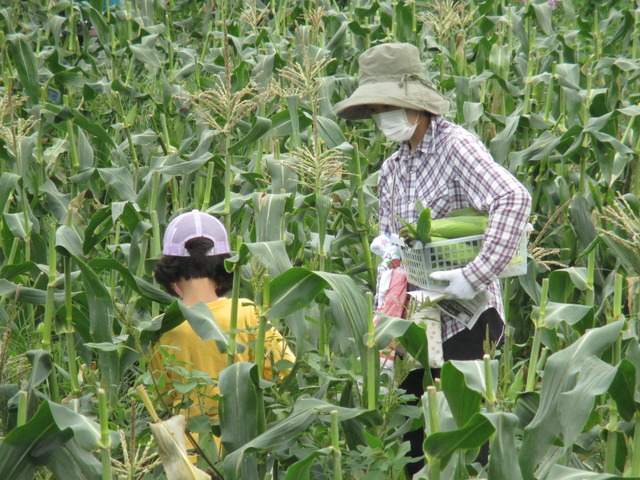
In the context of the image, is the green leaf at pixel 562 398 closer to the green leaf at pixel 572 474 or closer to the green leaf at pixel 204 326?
the green leaf at pixel 572 474

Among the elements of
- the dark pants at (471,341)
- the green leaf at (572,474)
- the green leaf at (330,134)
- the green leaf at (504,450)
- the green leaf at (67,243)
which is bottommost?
the dark pants at (471,341)

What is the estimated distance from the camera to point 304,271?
2.56 metres

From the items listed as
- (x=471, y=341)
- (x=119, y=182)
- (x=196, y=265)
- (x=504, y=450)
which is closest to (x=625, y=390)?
(x=504, y=450)

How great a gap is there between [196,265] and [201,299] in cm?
11

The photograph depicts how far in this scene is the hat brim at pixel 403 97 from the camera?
3.16 meters

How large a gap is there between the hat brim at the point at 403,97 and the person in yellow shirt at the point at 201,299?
71 centimetres

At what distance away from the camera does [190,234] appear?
2.98m

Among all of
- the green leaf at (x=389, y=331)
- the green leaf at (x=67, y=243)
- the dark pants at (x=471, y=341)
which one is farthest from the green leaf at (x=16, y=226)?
the green leaf at (x=389, y=331)

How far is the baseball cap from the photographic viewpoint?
297cm

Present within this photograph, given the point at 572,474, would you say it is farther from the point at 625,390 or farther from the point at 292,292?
the point at 292,292

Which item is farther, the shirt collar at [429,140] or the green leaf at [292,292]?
the shirt collar at [429,140]

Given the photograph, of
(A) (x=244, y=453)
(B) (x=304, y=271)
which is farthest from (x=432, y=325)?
(A) (x=244, y=453)

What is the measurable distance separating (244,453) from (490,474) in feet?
2.21

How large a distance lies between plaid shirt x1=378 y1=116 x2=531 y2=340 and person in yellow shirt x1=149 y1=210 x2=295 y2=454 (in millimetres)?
681
